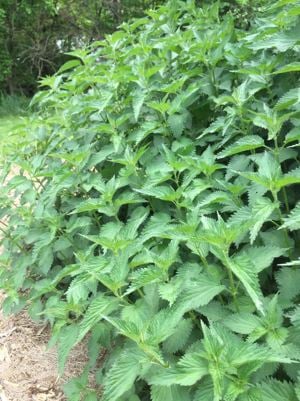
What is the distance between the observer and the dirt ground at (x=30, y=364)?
2219 mm

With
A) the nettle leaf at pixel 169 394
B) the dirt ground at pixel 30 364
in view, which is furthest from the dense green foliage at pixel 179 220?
the dirt ground at pixel 30 364

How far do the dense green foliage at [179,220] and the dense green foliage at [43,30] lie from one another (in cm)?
1050

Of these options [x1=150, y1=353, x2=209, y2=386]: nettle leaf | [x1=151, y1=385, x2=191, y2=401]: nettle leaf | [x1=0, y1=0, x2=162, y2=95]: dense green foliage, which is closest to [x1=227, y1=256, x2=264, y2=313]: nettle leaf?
[x1=150, y1=353, x2=209, y2=386]: nettle leaf

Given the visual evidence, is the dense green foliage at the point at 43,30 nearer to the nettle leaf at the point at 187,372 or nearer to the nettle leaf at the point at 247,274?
the nettle leaf at the point at 247,274

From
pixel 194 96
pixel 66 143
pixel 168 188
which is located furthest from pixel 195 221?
pixel 66 143

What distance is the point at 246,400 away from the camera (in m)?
1.14

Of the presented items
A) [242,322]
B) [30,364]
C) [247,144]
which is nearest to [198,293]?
[242,322]

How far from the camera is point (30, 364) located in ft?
7.91

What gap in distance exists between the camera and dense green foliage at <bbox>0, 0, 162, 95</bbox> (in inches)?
500

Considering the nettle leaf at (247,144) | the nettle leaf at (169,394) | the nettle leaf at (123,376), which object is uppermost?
the nettle leaf at (247,144)

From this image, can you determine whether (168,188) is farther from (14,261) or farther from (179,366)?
(14,261)

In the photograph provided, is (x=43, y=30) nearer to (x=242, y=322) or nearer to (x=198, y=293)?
(x=198, y=293)

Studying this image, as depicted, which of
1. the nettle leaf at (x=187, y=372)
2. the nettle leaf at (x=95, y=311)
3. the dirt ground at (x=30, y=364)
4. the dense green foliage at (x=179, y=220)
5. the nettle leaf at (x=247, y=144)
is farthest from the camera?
the dirt ground at (x=30, y=364)

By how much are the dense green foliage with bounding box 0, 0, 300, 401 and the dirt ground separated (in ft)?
0.71
